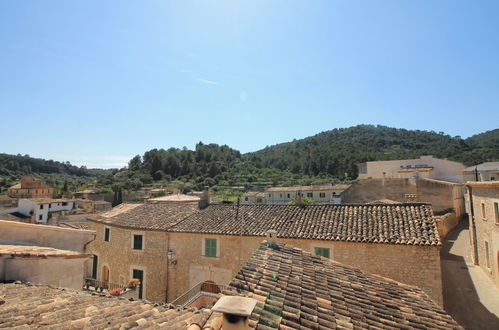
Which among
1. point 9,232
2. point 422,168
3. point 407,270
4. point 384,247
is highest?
point 422,168

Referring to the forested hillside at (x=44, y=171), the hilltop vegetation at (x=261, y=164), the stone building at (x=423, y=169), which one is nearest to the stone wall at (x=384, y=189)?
the stone building at (x=423, y=169)

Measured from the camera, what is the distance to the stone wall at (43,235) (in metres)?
8.34

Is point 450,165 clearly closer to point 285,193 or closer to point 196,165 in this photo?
point 285,193

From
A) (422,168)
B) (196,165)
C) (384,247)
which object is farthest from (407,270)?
(196,165)

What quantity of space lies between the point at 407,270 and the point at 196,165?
99.5 m

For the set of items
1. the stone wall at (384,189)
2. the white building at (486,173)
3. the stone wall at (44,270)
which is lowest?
the stone wall at (44,270)

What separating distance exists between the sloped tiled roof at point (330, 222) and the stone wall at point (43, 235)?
4.85 m

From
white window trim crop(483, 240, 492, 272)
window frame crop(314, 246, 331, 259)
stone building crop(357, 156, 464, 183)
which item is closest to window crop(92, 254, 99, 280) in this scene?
window frame crop(314, 246, 331, 259)

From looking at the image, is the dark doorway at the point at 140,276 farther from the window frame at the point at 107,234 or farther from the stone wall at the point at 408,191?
the stone wall at the point at 408,191

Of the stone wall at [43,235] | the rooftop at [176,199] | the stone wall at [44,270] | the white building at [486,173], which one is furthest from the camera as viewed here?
the white building at [486,173]

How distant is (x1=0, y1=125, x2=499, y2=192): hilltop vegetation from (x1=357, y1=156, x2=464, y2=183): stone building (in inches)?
1066

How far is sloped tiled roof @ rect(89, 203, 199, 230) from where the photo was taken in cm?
1584

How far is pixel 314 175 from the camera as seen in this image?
3627 inches

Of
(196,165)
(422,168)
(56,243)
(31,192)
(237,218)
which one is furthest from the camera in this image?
(196,165)
